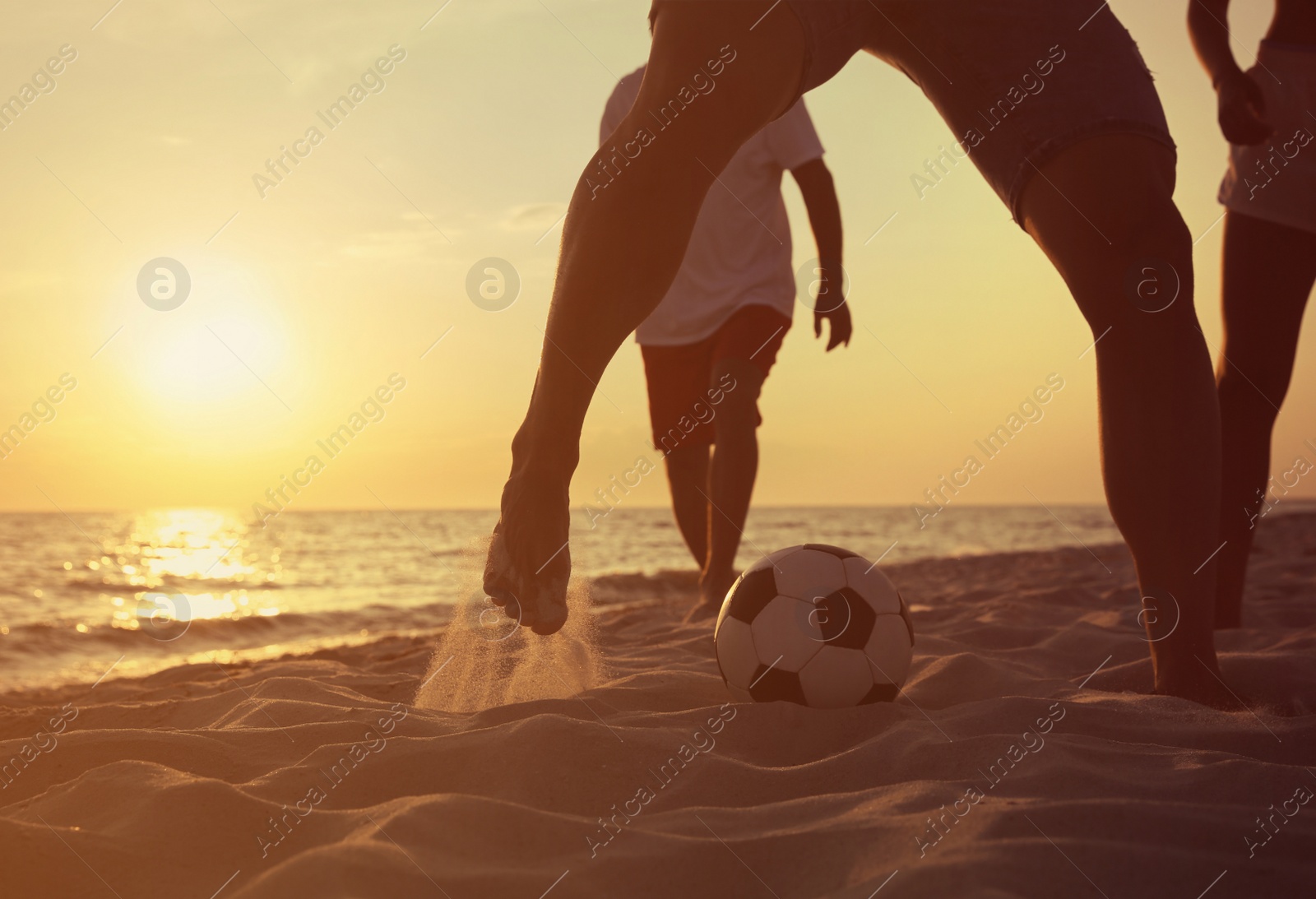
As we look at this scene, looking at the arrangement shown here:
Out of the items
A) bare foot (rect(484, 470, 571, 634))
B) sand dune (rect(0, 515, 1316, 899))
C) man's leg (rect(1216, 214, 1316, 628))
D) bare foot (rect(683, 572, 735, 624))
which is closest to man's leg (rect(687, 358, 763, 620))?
bare foot (rect(683, 572, 735, 624))

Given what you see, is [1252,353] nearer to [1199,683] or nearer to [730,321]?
[1199,683]

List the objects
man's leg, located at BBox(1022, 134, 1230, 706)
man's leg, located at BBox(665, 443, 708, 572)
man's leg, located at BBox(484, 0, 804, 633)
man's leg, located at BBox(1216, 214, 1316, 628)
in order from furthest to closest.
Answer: man's leg, located at BBox(665, 443, 708, 572), man's leg, located at BBox(1216, 214, 1316, 628), man's leg, located at BBox(1022, 134, 1230, 706), man's leg, located at BBox(484, 0, 804, 633)

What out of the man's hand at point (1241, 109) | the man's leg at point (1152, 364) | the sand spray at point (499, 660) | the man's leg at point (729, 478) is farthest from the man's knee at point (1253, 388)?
the sand spray at point (499, 660)

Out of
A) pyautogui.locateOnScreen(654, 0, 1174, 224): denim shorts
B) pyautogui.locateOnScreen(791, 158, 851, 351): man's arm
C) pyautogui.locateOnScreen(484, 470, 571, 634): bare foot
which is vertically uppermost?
pyautogui.locateOnScreen(791, 158, 851, 351): man's arm

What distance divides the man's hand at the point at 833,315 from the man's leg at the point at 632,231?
2482 mm

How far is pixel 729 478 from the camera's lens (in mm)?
3885

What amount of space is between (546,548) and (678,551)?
11.5 meters

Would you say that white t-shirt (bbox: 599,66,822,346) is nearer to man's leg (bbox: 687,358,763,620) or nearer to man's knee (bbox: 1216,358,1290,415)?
man's leg (bbox: 687,358,763,620)

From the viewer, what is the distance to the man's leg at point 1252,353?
8.45ft

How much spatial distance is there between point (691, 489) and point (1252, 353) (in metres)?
2.39

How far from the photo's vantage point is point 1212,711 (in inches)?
66.5

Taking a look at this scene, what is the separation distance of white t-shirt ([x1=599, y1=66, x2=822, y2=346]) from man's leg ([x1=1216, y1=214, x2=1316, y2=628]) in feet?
5.92

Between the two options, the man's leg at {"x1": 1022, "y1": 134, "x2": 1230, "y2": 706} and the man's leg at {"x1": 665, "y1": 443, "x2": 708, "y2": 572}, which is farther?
the man's leg at {"x1": 665, "y1": 443, "x2": 708, "y2": 572}

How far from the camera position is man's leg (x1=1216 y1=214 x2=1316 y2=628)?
258 cm
